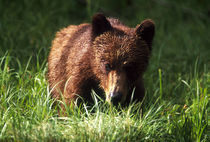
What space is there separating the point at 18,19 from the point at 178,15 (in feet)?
12.7

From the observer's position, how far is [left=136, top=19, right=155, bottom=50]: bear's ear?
14.0 ft

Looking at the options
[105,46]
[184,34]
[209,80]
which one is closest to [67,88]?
[105,46]

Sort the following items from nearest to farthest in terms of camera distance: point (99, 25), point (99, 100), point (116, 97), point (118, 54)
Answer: point (116, 97)
point (118, 54)
point (99, 25)
point (99, 100)

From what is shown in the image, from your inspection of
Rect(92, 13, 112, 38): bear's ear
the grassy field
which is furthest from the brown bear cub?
the grassy field

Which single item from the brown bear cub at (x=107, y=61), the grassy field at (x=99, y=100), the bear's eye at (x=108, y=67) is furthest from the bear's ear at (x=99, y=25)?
the grassy field at (x=99, y=100)

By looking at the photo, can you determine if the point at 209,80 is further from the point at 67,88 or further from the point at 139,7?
the point at 139,7

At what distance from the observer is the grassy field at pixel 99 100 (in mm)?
3463

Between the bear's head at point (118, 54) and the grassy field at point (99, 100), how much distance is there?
25 centimetres

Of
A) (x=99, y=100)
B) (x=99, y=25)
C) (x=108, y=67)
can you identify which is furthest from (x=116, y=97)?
(x=99, y=25)

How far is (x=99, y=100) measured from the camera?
4.50 m

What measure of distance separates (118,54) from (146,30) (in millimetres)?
595

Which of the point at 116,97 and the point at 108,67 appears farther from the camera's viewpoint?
the point at 108,67

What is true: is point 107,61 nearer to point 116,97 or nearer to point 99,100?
point 116,97

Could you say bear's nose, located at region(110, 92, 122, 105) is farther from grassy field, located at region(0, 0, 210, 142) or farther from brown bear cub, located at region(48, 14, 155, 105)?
grassy field, located at region(0, 0, 210, 142)
